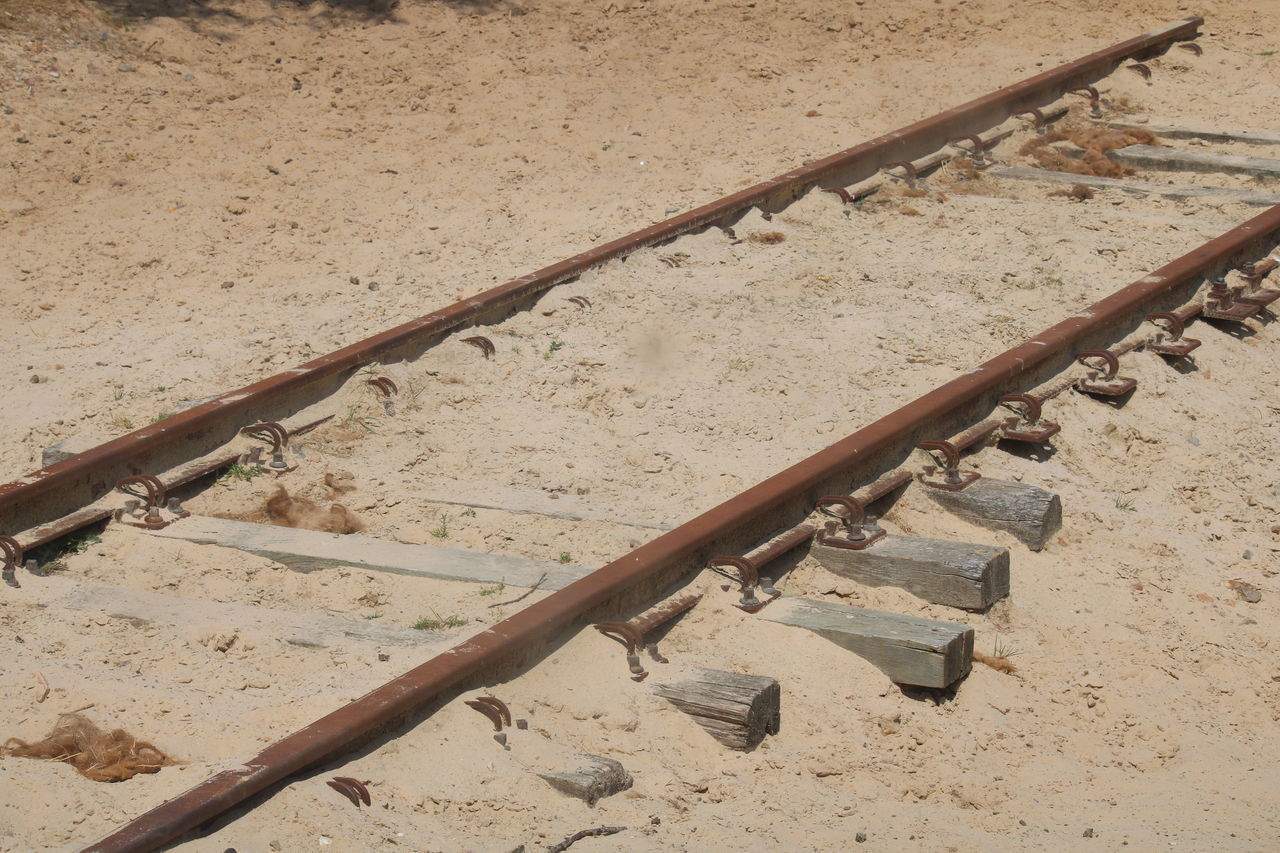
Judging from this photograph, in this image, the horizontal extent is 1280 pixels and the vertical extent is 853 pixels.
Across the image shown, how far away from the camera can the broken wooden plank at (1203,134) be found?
11031mm

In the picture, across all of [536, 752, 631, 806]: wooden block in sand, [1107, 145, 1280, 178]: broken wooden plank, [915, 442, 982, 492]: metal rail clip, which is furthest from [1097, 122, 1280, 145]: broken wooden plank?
[536, 752, 631, 806]: wooden block in sand

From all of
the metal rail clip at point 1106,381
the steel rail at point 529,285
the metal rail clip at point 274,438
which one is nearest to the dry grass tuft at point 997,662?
the metal rail clip at point 1106,381

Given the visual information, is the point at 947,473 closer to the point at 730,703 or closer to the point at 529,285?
the point at 730,703

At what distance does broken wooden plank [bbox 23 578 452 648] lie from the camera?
17.3 feet

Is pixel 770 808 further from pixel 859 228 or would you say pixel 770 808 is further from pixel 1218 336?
pixel 859 228

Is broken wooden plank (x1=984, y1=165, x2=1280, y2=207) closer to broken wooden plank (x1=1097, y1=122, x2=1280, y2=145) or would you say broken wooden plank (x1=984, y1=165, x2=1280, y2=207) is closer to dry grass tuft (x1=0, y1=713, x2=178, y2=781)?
broken wooden plank (x1=1097, y1=122, x2=1280, y2=145)

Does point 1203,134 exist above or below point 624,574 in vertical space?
below

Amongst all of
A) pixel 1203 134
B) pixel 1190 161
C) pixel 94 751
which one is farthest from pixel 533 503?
pixel 1203 134

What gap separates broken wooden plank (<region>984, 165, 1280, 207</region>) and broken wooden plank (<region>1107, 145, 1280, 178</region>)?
1.13 feet

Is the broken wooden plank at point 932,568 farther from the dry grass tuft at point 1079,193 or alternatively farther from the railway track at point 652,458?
the dry grass tuft at point 1079,193

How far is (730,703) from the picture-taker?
4863 millimetres

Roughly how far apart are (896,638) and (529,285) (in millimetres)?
3818

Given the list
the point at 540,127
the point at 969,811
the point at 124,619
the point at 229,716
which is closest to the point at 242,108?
the point at 540,127

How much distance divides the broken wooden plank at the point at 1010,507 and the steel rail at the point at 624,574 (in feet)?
1.19
